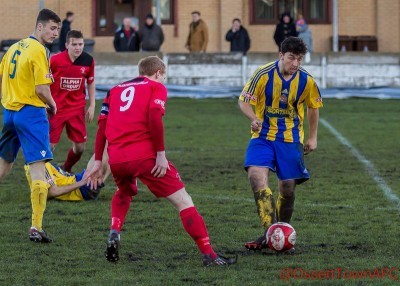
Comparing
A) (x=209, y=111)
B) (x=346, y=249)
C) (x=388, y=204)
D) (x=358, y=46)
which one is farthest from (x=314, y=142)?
(x=358, y=46)

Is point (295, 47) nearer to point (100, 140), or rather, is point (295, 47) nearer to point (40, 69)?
point (100, 140)

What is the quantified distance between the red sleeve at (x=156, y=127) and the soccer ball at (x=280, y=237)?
4.06 ft

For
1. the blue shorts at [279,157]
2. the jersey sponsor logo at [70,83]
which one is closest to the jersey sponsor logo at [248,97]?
the blue shorts at [279,157]

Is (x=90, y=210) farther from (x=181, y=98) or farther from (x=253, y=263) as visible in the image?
(x=181, y=98)

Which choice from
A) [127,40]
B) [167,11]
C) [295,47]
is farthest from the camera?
[167,11]

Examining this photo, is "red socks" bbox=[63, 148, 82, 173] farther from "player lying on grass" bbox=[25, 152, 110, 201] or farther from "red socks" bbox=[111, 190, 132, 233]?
"red socks" bbox=[111, 190, 132, 233]

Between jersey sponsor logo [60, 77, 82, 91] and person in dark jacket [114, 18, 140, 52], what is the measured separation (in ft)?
52.8

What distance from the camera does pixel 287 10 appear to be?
3691 cm

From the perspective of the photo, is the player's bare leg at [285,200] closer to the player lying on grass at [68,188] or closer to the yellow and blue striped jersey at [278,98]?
the yellow and blue striped jersey at [278,98]

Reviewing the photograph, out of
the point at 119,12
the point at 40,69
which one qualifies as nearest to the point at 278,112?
the point at 40,69

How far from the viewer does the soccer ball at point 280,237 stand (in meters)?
8.19

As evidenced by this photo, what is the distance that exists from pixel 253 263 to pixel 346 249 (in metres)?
0.94

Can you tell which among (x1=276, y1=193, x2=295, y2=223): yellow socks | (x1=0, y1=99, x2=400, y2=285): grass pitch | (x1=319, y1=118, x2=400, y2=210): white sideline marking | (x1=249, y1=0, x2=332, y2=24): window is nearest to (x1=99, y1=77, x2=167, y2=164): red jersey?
(x1=0, y1=99, x2=400, y2=285): grass pitch

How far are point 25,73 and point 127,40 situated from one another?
20105 millimetres
